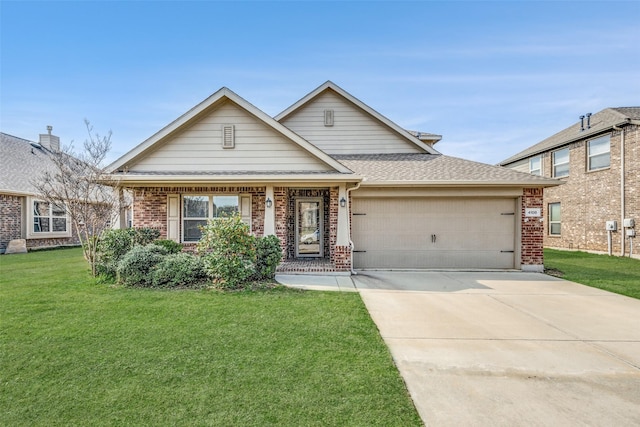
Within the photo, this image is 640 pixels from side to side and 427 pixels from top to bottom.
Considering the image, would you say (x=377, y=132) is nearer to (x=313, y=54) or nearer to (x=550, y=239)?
(x=313, y=54)

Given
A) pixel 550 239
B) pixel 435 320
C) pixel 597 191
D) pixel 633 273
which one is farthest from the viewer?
pixel 550 239

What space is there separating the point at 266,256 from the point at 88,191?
5.25 metres

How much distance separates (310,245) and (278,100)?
30.4ft

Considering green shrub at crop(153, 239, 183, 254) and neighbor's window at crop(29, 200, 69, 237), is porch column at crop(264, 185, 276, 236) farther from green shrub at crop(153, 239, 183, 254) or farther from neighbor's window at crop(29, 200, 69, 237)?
neighbor's window at crop(29, 200, 69, 237)

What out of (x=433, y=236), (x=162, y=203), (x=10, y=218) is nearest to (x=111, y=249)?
(x=162, y=203)

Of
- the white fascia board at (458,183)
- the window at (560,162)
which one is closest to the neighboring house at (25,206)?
the white fascia board at (458,183)

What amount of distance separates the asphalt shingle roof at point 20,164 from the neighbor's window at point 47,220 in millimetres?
1105

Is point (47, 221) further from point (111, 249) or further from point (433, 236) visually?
point (433, 236)

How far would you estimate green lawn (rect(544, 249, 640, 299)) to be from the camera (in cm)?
799

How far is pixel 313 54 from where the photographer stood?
14328 mm

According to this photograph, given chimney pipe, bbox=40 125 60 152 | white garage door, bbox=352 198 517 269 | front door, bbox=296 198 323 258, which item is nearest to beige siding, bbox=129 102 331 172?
front door, bbox=296 198 323 258

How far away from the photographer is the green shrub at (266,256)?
7859 mm

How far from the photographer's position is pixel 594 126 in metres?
15.5

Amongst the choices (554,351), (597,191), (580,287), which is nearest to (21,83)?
(554,351)
